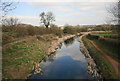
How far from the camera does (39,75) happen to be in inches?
378

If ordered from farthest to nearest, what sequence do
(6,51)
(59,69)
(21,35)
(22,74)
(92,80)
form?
(21,35) → (6,51) → (59,69) → (22,74) → (92,80)

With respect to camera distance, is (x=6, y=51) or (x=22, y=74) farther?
(x=6, y=51)

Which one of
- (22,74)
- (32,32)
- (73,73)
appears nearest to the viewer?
(22,74)

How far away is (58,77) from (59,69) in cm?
181

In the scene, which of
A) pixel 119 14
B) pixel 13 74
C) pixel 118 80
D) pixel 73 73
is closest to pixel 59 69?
pixel 73 73

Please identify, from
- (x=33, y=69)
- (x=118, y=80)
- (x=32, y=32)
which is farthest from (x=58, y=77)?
(x=32, y=32)

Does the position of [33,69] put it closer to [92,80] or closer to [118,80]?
[92,80]

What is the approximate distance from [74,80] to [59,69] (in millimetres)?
2725

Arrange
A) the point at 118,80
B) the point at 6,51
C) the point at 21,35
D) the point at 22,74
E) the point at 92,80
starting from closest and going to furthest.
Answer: the point at 118,80 < the point at 92,80 < the point at 22,74 < the point at 6,51 < the point at 21,35

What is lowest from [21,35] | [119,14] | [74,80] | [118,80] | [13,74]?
[74,80]

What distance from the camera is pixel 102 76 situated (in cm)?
841

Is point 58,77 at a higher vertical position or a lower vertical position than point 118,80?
lower

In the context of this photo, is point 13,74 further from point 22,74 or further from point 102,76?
point 102,76

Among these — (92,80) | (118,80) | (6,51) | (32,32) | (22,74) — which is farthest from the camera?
(32,32)
